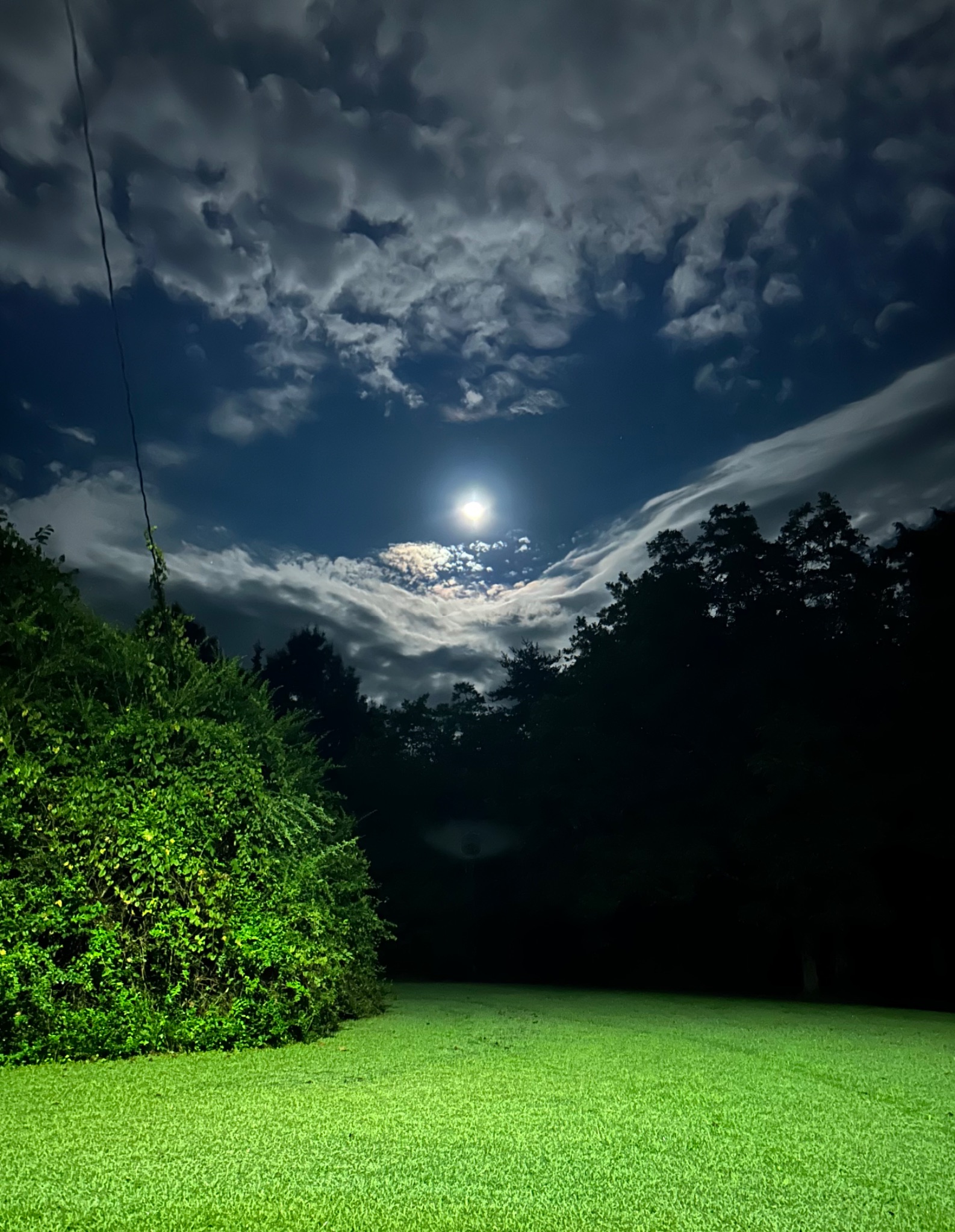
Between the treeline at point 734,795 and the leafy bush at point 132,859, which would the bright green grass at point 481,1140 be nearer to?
the leafy bush at point 132,859

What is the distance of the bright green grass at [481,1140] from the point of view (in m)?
3.10

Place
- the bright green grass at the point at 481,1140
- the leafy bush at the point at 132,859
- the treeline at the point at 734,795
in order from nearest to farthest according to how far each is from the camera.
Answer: the bright green grass at the point at 481,1140 < the leafy bush at the point at 132,859 < the treeline at the point at 734,795

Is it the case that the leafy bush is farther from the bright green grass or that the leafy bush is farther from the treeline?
Result: the treeline

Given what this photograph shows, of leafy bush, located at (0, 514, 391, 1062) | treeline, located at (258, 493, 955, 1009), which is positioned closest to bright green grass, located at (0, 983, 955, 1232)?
leafy bush, located at (0, 514, 391, 1062)

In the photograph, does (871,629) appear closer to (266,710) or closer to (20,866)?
(266,710)

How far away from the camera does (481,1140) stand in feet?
13.1

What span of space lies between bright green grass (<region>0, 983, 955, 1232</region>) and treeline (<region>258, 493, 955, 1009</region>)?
31.9ft

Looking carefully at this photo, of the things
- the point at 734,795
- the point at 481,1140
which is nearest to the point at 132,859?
the point at 481,1140

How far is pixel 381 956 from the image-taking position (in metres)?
25.0

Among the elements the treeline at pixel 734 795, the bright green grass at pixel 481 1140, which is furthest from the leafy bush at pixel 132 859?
the treeline at pixel 734 795

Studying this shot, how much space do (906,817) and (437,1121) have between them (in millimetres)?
15617

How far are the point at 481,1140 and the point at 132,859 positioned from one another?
3490 millimetres

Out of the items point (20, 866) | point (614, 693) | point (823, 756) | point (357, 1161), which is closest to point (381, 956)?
point (614, 693)

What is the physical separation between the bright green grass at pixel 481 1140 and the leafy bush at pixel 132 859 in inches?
14.4
